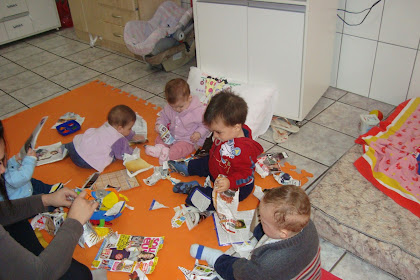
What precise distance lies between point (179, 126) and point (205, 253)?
1.07 meters

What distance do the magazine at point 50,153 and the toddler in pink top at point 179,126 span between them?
614 mm

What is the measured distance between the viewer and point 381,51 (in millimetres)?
3055

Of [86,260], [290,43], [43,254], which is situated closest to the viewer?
[43,254]

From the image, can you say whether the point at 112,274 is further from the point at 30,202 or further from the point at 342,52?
the point at 342,52

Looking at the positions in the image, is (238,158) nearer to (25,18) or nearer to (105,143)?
(105,143)

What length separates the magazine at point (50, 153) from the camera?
285 centimetres

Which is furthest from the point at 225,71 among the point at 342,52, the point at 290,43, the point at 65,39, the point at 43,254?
the point at 65,39

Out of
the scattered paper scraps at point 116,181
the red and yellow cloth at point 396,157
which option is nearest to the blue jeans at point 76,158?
the scattered paper scraps at point 116,181

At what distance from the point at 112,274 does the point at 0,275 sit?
76cm

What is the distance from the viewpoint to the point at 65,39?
507 centimetres

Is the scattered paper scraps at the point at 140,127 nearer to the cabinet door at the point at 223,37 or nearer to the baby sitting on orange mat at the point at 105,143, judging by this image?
the baby sitting on orange mat at the point at 105,143

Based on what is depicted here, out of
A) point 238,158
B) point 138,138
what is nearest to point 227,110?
point 238,158

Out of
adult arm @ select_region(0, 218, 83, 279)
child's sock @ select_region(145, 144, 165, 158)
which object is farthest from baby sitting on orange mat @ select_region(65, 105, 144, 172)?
adult arm @ select_region(0, 218, 83, 279)

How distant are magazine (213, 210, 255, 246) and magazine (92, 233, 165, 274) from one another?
32cm
